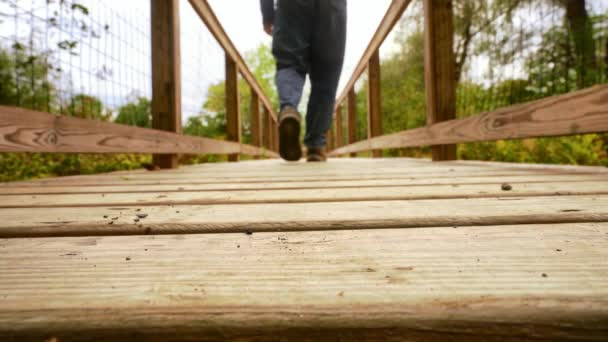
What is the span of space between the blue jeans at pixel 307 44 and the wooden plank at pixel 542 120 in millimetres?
734

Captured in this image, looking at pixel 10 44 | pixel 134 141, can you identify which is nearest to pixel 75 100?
pixel 10 44

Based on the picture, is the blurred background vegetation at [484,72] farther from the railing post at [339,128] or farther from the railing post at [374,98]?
the railing post at [339,128]

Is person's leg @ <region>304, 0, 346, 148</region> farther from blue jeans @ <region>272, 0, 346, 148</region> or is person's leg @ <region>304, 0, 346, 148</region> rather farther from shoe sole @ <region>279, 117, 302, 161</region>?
shoe sole @ <region>279, 117, 302, 161</region>

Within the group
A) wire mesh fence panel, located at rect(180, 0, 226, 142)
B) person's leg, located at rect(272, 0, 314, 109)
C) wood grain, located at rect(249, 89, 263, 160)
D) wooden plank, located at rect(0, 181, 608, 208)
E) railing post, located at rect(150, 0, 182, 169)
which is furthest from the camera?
wood grain, located at rect(249, 89, 263, 160)

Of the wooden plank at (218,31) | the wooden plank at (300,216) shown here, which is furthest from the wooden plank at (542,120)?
the wooden plank at (218,31)

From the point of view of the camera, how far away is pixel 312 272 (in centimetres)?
31

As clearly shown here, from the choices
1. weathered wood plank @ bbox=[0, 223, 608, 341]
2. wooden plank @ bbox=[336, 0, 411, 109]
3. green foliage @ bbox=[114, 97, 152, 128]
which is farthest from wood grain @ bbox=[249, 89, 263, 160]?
weathered wood plank @ bbox=[0, 223, 608, 341]

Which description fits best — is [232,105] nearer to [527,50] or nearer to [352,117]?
[352,117]

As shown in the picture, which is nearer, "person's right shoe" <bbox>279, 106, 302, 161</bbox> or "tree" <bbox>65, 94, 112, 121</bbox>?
"tree" <bbox>65, 94, 112, 121</bbox>

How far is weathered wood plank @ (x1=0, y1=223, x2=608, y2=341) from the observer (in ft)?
0.75

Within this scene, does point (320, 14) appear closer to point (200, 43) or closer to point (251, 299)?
point (200, 43)

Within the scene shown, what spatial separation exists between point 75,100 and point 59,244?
155 cm

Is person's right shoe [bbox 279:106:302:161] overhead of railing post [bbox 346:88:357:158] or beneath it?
beneath

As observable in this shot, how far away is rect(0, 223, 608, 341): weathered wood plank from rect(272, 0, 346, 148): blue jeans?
1728 mm
